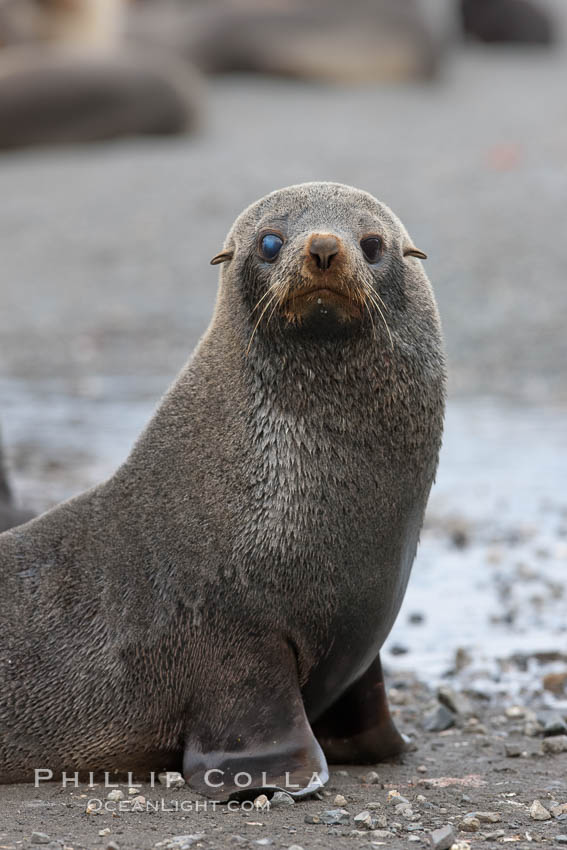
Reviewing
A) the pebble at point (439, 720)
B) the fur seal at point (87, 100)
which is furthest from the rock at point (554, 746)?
the fur seal at point (87, 100)

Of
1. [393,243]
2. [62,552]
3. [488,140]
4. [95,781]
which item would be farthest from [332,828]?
[488,140]

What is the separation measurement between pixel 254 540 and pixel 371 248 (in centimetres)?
99

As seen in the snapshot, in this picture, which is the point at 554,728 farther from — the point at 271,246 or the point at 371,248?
the point at 271,246

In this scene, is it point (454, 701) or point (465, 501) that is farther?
point (465, 501)

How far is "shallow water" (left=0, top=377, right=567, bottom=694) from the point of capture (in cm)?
626

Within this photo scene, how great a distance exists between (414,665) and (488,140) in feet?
42.0

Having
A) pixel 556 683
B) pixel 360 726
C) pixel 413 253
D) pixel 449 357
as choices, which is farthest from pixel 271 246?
pixel 449 357

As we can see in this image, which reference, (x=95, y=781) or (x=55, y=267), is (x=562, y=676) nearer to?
(x=95, y=781)

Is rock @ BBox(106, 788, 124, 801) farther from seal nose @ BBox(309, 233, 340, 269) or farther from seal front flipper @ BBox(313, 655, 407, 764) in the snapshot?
seal nose @ BBox(309, 233, 340, 269)

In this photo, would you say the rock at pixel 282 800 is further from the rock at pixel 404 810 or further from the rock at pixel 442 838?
the rock at pixel 442 838

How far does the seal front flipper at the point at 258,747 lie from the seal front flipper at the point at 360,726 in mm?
555

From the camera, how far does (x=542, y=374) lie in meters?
11.6

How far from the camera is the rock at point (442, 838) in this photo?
146 inches

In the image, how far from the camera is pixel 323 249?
4.09 metres
